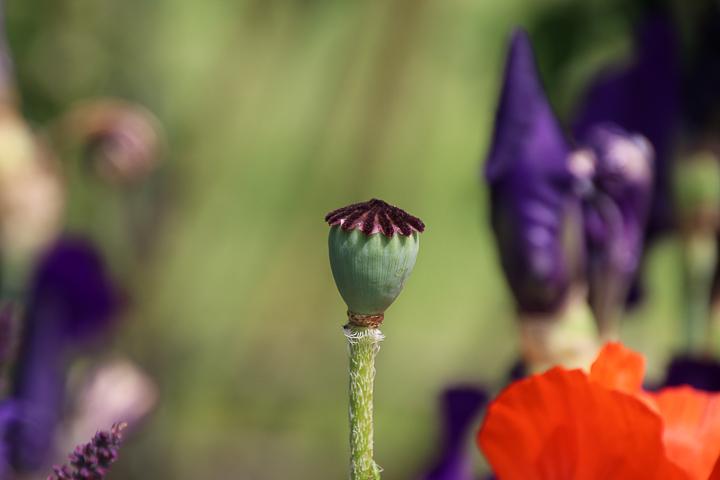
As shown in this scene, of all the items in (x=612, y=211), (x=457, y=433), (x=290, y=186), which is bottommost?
(x=290, y=186)

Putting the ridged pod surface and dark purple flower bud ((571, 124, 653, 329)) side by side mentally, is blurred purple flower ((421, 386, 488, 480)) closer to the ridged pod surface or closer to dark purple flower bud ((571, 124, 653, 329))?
dark purple flower bud ((571, 124, 653, 329))

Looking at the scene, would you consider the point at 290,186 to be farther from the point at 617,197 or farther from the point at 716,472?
the point at 716,472

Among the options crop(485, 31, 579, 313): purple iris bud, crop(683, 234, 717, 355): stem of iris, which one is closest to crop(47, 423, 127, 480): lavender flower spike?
crop(485, 31, 579, 313): purple iris bud

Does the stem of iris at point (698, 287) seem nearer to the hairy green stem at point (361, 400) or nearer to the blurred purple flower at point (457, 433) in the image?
the blurred purple flower at point (457, 433)

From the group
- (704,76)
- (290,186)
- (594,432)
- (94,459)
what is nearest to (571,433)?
(594,432)

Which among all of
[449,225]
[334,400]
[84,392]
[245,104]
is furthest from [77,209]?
[84,392]

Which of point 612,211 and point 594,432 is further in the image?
point 612,211
